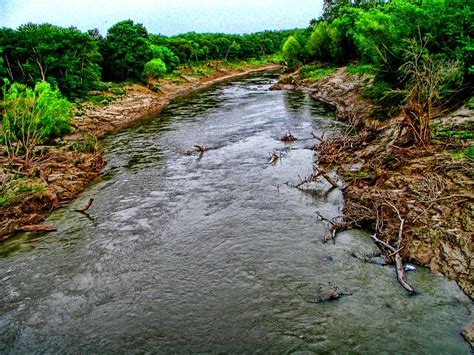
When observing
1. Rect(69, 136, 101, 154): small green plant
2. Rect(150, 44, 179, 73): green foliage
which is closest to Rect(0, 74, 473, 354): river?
Rect(69, 136, 101, 154): small green plant

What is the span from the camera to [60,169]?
2955 cm

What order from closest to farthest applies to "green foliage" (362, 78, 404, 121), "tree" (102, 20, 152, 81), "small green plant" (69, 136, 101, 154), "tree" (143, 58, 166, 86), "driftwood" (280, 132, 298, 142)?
1. "green foliage" (362, 78, 404, 121)
2. "small green plant" (69, 136, 101, 154)
3. "driftwood" (280, 132, 298, 142)
4. "tree" (143, 58, 166, 86)
5. "tree" (102, 20, 152, 81)

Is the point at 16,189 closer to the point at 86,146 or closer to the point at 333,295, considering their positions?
the point at 86,146

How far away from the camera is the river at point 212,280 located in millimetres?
12789

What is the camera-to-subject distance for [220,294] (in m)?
15.1

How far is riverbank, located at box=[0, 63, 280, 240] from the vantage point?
22750 millimetres

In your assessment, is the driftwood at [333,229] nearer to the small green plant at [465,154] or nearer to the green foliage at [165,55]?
the small green plant at [465,154]

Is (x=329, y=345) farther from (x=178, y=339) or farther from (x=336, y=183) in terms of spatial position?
(x=336, y=183)

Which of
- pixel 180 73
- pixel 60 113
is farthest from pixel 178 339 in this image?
pixel 180 73

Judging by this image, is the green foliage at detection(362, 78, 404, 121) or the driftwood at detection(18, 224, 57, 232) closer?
the driftwood at detection(18, 224, 57, 232)

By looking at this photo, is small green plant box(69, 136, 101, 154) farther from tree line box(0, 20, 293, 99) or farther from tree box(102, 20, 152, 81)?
tree box(102, 20, 152, 81)

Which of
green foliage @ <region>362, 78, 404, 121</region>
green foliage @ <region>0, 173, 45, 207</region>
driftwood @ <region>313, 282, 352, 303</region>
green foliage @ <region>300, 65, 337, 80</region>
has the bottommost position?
driftwood @ <region>313, 282, 352, 303</region>

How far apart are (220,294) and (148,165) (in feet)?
62.4

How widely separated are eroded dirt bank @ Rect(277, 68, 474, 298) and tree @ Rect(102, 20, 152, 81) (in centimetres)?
4981
